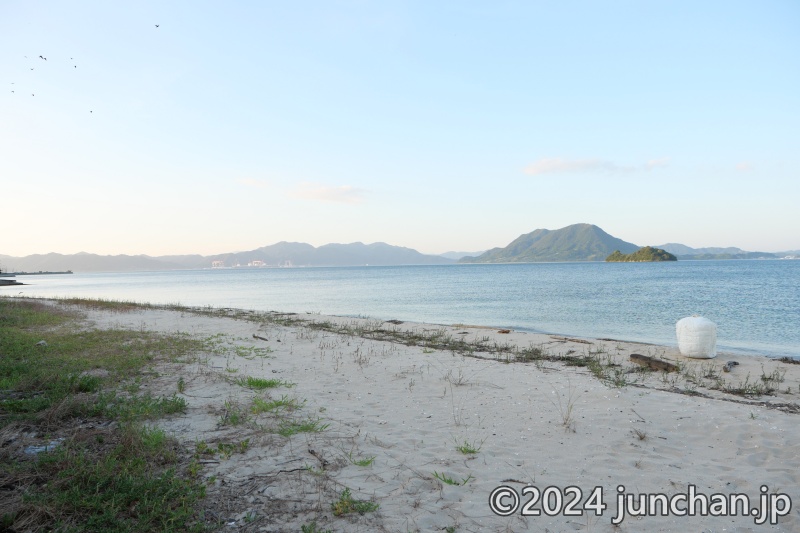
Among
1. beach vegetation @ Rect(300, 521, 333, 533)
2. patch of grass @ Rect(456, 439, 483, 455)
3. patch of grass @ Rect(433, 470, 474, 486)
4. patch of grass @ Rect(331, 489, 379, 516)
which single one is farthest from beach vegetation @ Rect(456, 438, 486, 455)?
beach vegetation @ Rect(300, 521, 333, 533)

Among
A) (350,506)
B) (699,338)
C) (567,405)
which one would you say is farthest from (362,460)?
(699,338)

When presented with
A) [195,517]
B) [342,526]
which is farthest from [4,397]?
[342,526]

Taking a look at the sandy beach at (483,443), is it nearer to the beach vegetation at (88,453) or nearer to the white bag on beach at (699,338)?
the beach vegetation at (88,453)

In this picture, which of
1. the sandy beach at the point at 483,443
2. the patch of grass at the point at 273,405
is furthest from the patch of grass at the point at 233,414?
the patch of grass at the point at 273,405

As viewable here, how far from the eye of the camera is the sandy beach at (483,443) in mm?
4348

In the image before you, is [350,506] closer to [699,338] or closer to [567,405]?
[567,405]

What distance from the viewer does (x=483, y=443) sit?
6039 mm

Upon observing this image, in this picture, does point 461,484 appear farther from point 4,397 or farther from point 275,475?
point 4,397

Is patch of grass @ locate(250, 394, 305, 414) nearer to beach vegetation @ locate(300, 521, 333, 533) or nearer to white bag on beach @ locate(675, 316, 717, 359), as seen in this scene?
beach vegetation @ locate(300, 521, 333, 533)

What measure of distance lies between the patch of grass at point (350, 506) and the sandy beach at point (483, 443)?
0.05 feet

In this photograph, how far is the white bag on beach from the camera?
13180 millimetres

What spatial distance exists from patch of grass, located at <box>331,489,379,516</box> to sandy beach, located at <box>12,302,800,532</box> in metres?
0.02

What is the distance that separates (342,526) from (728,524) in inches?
151

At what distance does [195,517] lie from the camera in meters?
4.07
